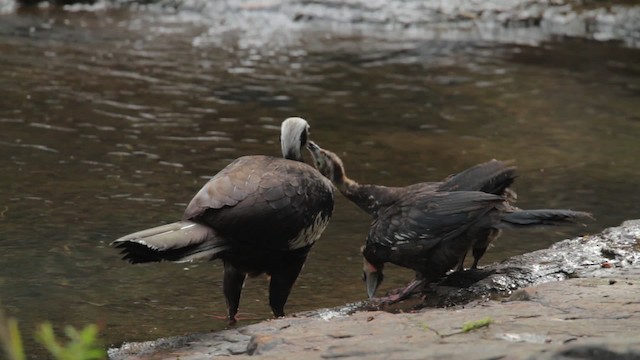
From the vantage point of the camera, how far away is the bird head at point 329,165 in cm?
694

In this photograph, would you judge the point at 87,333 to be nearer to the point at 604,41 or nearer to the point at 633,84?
the point at 633,84

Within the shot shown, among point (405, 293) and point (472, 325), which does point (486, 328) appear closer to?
point (472, 325)

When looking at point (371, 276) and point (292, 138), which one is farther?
point (292, 138)

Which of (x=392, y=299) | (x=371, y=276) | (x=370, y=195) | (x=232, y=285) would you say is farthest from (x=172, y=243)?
(x=370, y=195)

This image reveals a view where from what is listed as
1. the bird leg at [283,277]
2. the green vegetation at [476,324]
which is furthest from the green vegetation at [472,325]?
the bird leg at [283,277]

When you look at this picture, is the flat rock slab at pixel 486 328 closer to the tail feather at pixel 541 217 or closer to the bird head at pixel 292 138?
the tail feather at pixel 541 217

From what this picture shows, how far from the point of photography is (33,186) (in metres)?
8.84

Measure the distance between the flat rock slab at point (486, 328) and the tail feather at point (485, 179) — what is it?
1.49ft

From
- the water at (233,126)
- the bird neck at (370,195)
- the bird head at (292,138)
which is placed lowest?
the water at (233,126)

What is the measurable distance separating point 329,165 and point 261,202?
1.40 m

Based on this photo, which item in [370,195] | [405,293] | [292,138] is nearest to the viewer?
[405,293]

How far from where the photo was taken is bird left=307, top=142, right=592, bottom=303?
5.87 meters

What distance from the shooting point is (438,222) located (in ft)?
19.5

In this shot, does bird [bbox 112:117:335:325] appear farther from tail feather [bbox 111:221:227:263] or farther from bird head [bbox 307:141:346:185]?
bird head [bbox 307:141:346:185]
